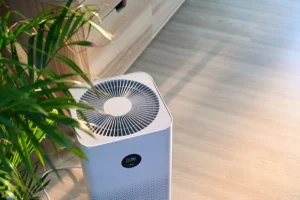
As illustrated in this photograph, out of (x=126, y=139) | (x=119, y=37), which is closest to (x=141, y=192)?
(x=126, y=139)

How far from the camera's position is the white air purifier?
3.42 feet

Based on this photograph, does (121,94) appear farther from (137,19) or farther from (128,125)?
(137,19)

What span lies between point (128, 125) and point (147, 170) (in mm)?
165

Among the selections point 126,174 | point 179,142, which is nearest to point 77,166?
point 179,142

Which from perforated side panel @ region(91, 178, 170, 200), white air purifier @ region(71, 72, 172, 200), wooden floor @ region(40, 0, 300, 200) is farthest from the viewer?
wooden floor @ region(40, 0, 300, 200)

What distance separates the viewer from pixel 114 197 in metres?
1.18

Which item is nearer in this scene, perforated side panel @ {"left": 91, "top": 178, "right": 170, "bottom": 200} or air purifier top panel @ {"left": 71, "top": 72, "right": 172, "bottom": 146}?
air purifier top panel @ {"left": 71, "top": 72, "right": 172, "bottom": 146}

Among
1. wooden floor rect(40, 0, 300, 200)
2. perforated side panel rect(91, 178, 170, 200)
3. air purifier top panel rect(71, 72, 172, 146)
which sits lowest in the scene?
wooden floor rect(40, 0, 300, 200)

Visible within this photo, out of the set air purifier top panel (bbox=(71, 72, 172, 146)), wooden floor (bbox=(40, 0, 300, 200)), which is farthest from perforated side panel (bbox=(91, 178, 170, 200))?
wooden floor (bbox=(40, 0, 300, 200))

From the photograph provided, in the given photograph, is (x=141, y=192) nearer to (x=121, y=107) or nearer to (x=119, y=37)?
(x=121, y=107)

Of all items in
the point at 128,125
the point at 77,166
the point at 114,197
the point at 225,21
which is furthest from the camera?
the point at 225,21

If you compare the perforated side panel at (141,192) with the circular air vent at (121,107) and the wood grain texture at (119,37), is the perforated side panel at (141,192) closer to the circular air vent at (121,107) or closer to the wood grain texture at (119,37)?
the circular air vent at (121,107)

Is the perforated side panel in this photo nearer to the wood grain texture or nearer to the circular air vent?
the circular air vent

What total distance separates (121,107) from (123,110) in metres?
0.01
